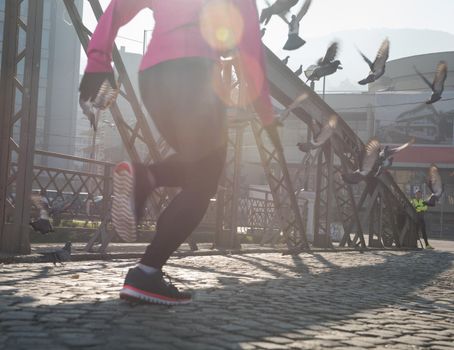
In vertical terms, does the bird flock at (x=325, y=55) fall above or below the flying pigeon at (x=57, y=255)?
above

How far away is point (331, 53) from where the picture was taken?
50.3 ft

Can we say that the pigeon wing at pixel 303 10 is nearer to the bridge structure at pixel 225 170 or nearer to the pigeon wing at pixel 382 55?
the bridge structure at pixel 225 170

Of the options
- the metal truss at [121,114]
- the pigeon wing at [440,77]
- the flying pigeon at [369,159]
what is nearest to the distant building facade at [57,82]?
the pigeon wing at [440,77]

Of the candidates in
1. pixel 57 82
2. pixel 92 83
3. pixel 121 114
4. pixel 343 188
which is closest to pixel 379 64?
pixel 343 188

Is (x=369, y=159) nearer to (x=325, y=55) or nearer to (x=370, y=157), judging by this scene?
(x=370, y=157)

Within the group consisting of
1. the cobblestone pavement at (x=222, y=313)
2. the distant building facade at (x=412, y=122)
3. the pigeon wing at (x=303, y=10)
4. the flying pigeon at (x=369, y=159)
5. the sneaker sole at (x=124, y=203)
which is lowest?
Answer: the cobblestone pavement at (x=222, y=313)

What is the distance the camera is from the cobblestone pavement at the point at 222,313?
2.39 meters

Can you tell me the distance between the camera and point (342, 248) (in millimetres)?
12164

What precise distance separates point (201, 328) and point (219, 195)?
6878mm

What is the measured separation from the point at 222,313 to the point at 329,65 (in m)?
12.9

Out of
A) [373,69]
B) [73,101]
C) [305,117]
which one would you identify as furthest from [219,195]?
[73,101]

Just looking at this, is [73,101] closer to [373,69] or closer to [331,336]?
[373,69]

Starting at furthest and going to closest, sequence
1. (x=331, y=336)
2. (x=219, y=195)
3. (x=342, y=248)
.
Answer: (x=342, y=248)
(x=219, y=195)
(x=331, y=336)

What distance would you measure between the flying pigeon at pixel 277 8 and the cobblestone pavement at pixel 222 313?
7.57 m
